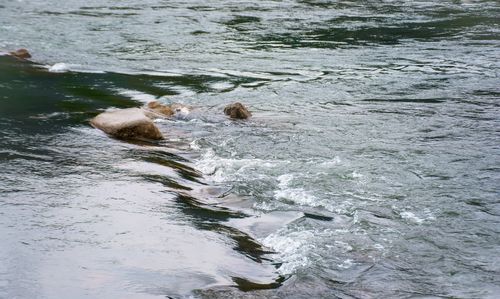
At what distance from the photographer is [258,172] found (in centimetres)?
757

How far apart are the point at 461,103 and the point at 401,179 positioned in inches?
145

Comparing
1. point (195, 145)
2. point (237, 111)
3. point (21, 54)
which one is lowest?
point (195, 145)

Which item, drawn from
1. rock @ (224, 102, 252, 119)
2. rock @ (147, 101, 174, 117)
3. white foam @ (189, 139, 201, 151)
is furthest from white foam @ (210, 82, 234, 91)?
white foam @ (189, 139, 201, 151)

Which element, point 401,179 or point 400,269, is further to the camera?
point 401,179

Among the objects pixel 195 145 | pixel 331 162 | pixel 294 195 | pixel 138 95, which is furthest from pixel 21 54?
pixel 294 195

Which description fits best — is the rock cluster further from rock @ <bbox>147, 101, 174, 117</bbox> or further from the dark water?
rock @ <bbox>147, 101, 174, 117</bbox>

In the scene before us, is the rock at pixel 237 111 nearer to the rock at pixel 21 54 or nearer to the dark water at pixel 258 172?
the dark water at pixel 258 172

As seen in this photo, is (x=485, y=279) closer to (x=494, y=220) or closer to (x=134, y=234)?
(x=494, y=220)

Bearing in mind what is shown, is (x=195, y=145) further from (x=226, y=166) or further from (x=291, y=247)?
(x=291, y=247)

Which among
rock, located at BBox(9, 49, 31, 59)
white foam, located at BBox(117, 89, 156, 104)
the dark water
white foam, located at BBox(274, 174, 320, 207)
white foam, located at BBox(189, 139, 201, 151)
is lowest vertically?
white foam, located at BBox(189, 139, 201, 151)

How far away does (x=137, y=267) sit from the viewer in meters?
4.88

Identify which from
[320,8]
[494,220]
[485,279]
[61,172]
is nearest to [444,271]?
[485,279]

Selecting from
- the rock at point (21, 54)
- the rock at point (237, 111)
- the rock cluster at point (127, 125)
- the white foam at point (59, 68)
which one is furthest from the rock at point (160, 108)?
the rock at point (21, 54)

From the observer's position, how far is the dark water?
500 cm
